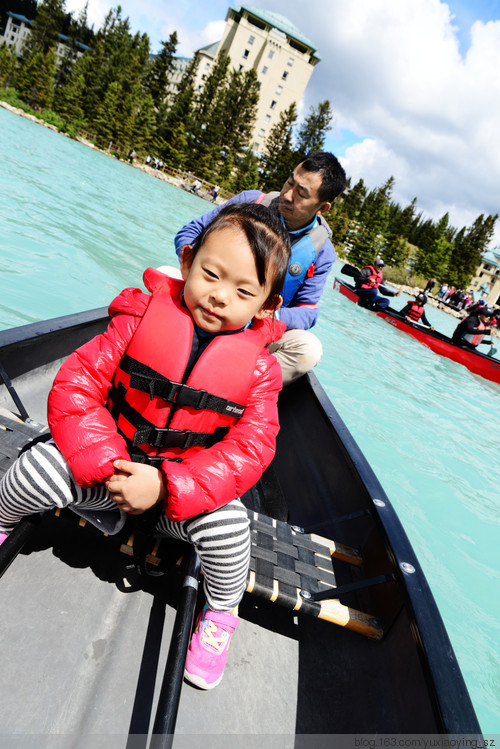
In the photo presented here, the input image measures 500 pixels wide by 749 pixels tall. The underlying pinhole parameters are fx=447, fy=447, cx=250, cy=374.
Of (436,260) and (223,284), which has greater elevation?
(436,260)

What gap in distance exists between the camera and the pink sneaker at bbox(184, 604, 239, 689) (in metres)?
1.35

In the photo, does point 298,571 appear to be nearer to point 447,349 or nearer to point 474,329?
point 447,349

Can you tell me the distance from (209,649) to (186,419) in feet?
2.34

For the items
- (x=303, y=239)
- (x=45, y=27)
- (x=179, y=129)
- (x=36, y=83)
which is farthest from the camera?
(x=45, y=27)

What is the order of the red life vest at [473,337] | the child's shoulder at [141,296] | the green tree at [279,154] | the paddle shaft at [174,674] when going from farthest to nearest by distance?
the green tree at [279,154]
the red life vest at [473,337]
the child's shoulder at [141,296]
the paddle shaft at [174,674]

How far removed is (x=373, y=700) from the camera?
1.41 meters

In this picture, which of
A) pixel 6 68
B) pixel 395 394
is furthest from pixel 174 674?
pixel 6 68

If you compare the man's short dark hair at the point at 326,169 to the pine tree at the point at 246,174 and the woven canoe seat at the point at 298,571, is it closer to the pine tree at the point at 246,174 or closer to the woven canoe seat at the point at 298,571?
the woven canoe seat at the point at 298,571

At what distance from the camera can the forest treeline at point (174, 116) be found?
38156 mm

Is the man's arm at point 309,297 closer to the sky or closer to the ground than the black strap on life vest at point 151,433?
closer to the sky

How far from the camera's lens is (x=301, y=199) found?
255 cm

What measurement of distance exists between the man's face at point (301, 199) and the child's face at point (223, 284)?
1.35 m

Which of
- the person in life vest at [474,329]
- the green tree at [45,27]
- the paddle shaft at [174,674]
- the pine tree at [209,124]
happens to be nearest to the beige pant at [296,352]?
the paddle shaft at [174,674]

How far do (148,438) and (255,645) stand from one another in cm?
86
